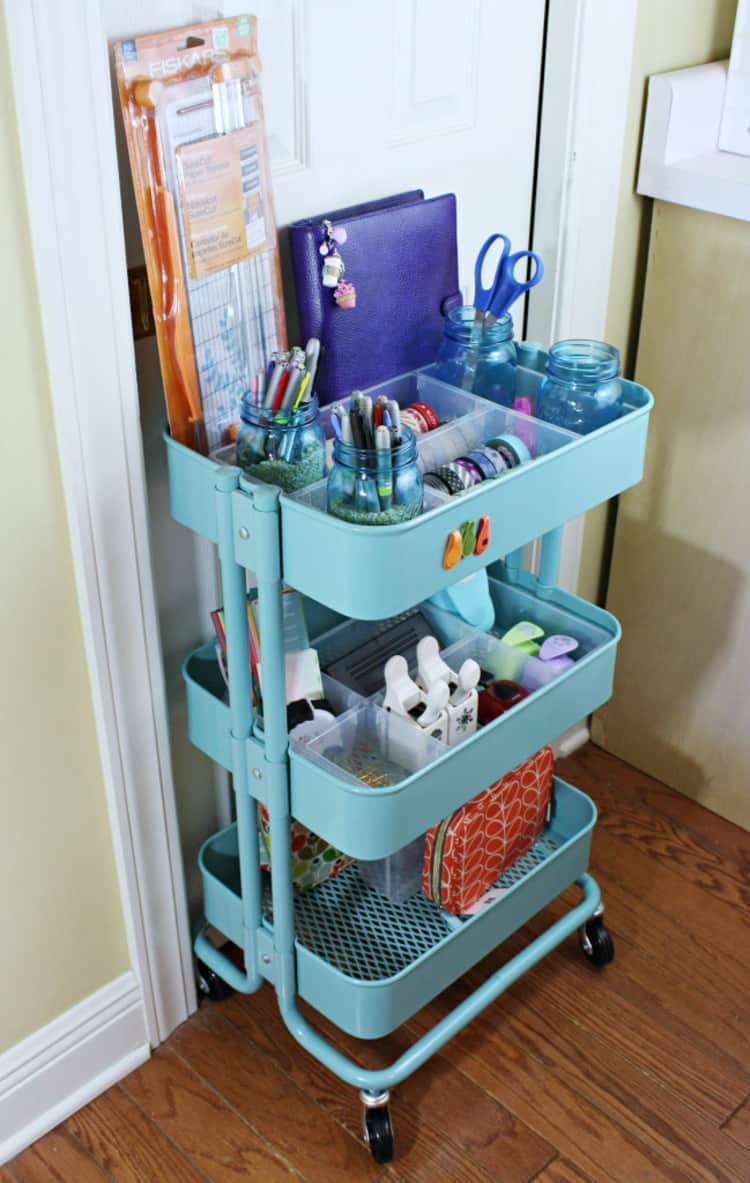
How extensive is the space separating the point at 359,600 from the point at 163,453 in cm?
35

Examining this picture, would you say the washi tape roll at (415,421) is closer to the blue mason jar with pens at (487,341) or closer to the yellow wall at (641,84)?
the blue mason jar with pens at (487,341)

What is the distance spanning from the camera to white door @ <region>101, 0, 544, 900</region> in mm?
1224

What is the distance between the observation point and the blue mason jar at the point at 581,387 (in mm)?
1299

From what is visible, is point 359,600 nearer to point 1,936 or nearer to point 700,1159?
point 1,936

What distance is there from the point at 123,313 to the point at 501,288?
439mm

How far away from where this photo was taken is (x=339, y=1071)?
1415 mm

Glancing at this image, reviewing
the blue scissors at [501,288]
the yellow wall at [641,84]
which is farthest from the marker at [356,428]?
the yellow wall at [641,84]

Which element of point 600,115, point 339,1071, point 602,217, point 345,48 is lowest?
point 339,1071

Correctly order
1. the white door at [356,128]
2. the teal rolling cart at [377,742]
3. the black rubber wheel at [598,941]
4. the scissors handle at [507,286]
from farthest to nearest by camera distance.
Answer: the black rubber wheel at [598,941]
the scissors handle at [507,286]
the white door at [356,128]
the teal rolling cart at [377,742]

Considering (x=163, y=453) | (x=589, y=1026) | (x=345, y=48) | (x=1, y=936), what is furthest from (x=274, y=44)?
(x=589, y=1026)

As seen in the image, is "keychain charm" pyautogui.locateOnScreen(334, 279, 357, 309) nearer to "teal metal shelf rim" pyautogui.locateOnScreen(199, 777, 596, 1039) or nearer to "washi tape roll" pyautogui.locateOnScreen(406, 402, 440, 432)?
"washi tape roll" pyautogui.locateOnScreen(406, 402, 440, 432)

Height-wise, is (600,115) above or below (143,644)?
above

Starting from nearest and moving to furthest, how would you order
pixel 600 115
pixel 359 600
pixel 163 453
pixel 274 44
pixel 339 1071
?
pixel 359 600, pixel 274 44, pixel 163 453, pixel 339 1071, pixel 600 115

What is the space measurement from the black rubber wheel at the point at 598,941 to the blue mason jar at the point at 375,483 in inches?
31.5
